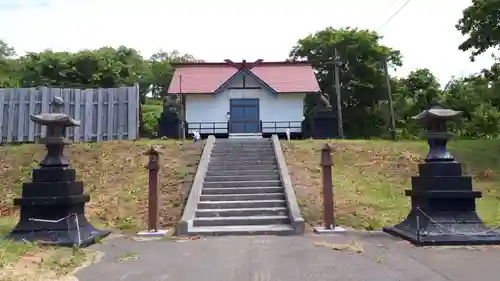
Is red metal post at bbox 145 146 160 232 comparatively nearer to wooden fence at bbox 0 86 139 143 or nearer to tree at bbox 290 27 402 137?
wooden fence at bbox 0 86 139 143

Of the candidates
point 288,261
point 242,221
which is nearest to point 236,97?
point 242,221

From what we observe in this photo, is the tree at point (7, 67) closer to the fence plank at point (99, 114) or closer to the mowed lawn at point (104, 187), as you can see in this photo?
the fence plank at point (99, 114)

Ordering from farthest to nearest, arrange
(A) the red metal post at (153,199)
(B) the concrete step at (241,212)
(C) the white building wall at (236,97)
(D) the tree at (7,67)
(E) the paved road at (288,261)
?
(D) the tree at (7,67), (C) the white building wall at (236,97), (B) the concrete step at (241,212), (A) the red metal post at (153,199), (E) the paved road at (288,261)

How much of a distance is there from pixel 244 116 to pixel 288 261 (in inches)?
769

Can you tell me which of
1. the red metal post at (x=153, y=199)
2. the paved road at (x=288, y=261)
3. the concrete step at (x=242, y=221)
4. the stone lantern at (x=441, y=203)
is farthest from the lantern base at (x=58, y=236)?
the stone lantern at (x=441, y=203)

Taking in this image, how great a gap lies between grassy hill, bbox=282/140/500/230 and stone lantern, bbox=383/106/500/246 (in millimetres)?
1507

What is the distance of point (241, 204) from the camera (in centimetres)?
1234

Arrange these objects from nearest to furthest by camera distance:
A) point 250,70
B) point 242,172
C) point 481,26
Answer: point 242,172 → point 481,26 → point 250,70

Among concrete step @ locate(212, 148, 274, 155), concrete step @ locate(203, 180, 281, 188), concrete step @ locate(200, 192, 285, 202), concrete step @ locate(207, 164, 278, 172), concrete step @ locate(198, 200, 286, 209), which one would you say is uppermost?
concrete step @ locate(212, 148, 274, 155)

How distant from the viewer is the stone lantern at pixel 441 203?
9.10 meters

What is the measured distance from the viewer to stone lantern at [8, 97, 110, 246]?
30.5 feet

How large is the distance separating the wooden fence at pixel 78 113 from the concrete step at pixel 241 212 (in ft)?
29.7

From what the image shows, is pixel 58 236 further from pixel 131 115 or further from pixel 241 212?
pixel 131 115

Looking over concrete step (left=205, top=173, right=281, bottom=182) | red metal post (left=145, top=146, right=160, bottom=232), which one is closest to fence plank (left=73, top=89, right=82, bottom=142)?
concrete step (left=205, top=173, right=281, bottom=182)
